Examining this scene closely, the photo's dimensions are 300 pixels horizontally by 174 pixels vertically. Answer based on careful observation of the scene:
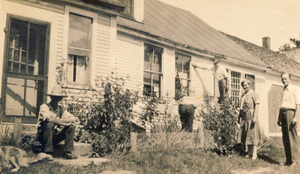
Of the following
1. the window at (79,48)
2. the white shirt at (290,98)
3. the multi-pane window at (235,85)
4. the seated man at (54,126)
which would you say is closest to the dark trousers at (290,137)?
the white shirt at (290,98)

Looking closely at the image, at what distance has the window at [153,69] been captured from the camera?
402 inches

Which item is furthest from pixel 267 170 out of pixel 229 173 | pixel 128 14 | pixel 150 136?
pixel 128 14

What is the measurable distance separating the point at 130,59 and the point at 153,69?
3.86 feet

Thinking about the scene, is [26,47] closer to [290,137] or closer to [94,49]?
[94,49]

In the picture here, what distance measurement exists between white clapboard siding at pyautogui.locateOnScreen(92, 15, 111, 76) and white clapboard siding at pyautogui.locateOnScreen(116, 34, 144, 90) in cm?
69

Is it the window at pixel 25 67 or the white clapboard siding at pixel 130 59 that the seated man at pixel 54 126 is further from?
the white clapboard siding at pixel 130 59

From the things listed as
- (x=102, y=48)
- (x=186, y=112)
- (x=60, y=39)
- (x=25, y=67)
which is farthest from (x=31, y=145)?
(x=186, y=112)

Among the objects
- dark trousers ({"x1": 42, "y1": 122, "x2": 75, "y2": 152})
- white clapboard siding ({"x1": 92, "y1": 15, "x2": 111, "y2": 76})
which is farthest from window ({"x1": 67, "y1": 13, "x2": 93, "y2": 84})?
dark trousers ({"x1": 42, "y1": 122, "x2": 75, "y2": 152})

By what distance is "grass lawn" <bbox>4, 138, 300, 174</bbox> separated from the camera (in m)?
4.88

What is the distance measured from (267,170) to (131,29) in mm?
5747

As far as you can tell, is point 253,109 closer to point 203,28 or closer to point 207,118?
point 207,118

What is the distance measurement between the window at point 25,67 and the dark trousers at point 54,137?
1325 millimetres

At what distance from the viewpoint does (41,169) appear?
4688 millimetres

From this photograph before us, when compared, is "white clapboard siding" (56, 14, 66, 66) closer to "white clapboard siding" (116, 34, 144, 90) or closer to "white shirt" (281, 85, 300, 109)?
"white clapboard siding" (116, 34, 144, 90)
